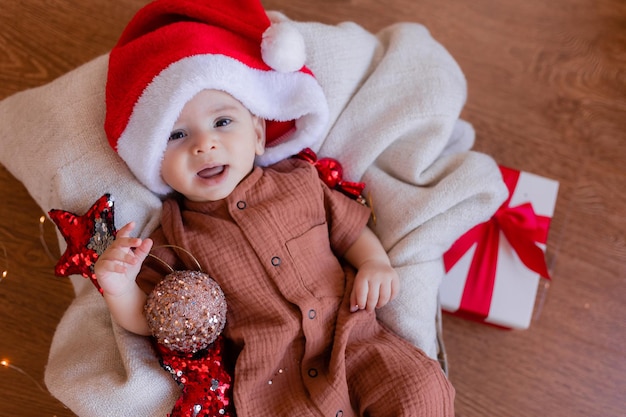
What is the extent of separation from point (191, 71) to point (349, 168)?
402 millimetres

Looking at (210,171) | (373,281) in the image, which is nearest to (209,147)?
(210,171)

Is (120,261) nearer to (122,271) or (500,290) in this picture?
(122,271)

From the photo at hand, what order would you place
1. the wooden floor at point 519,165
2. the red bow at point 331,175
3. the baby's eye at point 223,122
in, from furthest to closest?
the wooden floor at point 519,165 < the red bow at point 331,175 < the baby's eye at point 223,122

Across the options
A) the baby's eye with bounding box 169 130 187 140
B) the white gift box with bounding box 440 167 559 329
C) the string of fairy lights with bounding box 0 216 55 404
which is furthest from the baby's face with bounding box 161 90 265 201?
the white gift box with bounding box 440 167 559 329

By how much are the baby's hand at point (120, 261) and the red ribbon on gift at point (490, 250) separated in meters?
0.65

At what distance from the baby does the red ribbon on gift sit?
0.24 meters

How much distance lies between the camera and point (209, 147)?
938 millimetres

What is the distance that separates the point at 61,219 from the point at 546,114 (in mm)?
1170

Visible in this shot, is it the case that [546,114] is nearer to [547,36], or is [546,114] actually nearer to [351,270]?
[547,36]

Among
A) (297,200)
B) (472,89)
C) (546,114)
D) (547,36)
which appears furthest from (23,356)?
(547,36)

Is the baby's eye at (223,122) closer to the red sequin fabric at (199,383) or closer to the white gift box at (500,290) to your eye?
the red sequin fabric at (199,383)

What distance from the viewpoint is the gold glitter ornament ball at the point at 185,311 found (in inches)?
35.0

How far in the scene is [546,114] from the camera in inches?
57.1

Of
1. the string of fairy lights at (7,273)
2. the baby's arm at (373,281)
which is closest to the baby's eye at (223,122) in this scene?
the baby's arm at (373,281)
